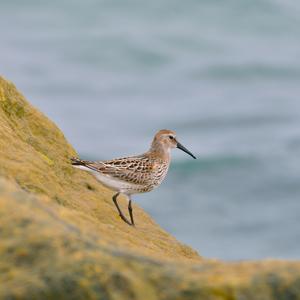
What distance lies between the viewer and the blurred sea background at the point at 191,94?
2606 centimetres

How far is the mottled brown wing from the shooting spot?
12.6 m

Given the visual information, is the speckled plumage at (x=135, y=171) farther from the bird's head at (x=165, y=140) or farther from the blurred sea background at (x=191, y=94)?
the blurred sea background at (x=191, y=94)

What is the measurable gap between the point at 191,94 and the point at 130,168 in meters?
20.4

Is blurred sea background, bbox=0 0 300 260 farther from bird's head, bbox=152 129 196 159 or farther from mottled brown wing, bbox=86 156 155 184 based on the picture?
mottled brown wing, bbox=86 156 155 184

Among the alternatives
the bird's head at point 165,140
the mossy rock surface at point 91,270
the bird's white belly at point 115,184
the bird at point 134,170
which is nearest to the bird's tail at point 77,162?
the bird at point 134,170

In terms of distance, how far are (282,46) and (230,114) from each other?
765 cm

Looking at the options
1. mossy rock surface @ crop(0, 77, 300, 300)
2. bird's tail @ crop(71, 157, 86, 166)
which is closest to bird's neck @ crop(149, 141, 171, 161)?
bird's tail @ crop(71, 157, 86, 166)

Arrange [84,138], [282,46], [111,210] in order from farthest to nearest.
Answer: [282,46], [84,138], [111,210]

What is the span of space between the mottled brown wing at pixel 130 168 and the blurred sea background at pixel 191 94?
11044 mm

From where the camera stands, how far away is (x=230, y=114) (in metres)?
31.4

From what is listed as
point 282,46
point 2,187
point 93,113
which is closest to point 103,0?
point 282,46

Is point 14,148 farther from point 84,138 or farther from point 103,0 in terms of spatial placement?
point 103,0

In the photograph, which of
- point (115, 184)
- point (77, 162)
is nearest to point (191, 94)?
point (115, 184)

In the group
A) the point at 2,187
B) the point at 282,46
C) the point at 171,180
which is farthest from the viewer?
the point at 282,46
